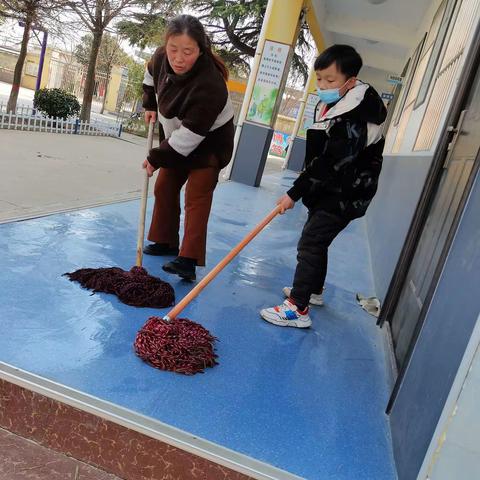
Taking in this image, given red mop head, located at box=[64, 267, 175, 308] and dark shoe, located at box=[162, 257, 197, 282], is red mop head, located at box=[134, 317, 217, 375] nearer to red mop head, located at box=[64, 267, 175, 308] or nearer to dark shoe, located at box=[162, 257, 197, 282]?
red mop head, located at box=[64, 267, 175, 308]

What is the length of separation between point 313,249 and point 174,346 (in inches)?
38.9

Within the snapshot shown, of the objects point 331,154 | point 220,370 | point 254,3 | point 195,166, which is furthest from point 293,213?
point 254,3

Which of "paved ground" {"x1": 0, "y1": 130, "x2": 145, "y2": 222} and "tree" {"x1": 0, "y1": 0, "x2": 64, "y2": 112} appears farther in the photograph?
"tree" {"x1": 0, "y1": 0, "x2": 64, "y2": 112}

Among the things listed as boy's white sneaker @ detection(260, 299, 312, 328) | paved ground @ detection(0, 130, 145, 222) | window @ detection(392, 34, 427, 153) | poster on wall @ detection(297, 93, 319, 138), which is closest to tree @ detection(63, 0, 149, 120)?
paved ground @ detection(0, 130, 145, 222)

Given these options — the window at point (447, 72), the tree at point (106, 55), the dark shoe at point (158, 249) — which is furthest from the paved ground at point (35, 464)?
the tree at point (106, 55)

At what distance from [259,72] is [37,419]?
24.4ft

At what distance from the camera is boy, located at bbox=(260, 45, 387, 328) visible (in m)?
2.31

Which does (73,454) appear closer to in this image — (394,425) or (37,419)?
(37,419)

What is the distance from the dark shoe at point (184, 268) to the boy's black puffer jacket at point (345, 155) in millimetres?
806

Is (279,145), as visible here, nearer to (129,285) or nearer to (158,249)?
(158,249)

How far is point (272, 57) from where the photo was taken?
8.04 meters

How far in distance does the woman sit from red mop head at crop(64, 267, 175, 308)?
1.06ft

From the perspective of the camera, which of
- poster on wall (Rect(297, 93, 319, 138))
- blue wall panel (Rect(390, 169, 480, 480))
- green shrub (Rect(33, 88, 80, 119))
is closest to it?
blue wall panel (Rect(390, 169, 480, 480))

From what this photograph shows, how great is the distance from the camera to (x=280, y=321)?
2652 mm
